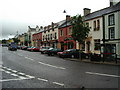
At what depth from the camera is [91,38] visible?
1021 inches

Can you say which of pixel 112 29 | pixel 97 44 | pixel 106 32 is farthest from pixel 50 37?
pixel 112 29

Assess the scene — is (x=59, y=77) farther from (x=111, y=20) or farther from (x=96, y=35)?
(x=96, y=35)

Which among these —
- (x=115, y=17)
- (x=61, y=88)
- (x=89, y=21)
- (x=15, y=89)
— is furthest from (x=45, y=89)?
(x=89, y=21)

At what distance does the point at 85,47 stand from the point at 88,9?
10606 mm

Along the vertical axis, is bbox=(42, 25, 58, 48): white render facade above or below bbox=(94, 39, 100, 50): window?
above

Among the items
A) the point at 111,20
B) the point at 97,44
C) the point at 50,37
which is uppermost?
the point at 111,20

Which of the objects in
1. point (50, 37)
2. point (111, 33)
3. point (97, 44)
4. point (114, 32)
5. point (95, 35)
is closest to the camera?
point (114, 32)

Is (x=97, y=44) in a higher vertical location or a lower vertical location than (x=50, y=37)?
lower

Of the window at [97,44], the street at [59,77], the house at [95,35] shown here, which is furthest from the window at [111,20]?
the street at [59,77]

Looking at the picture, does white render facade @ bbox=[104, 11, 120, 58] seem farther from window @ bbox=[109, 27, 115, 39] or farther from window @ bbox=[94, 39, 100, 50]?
window @ bbox=[94, 39, 100, 50]

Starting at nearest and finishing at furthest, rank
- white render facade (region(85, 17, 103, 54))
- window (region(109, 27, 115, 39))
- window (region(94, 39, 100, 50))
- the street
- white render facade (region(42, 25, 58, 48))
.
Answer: the street, window (region(109, 27, 115, 39)), white render facade (region(85, 17, 103, 54)), window (region(94, 39, 100, 50)), white render facade (region(42, 25, 58, 48))

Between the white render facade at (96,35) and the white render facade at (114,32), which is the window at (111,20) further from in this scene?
the white render facade at (96,35)

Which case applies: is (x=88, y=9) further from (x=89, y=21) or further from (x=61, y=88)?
(x=61, y=88)

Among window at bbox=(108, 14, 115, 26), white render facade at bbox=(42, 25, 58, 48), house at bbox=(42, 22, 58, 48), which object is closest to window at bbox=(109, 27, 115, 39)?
window at bbox=(108, 14, 115, 26)
